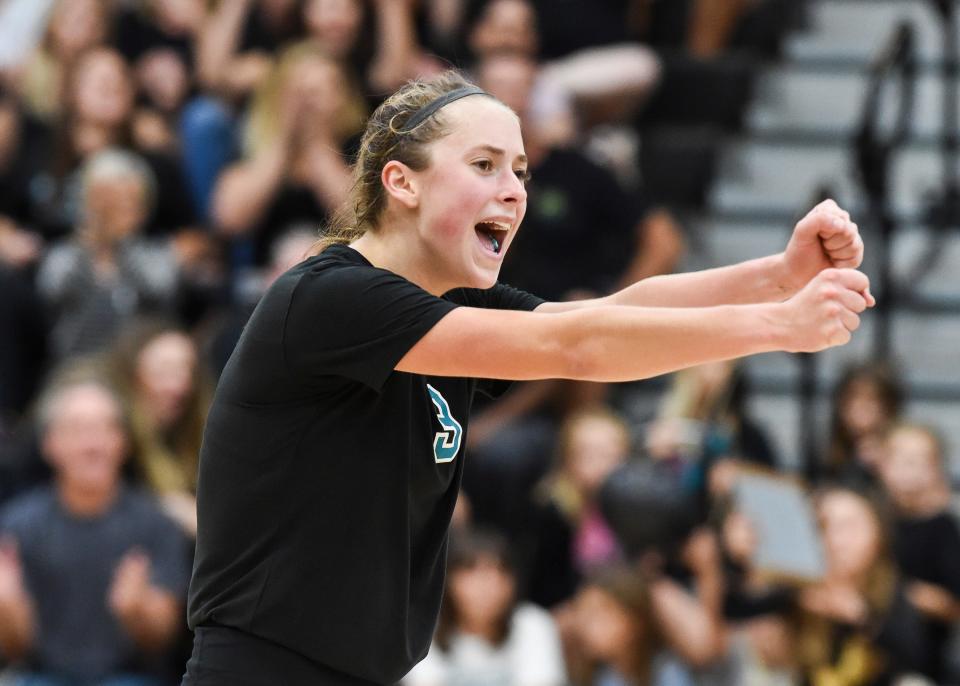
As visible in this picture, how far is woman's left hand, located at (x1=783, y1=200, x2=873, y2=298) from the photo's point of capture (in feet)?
10.1

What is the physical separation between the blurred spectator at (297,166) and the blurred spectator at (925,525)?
2.53m

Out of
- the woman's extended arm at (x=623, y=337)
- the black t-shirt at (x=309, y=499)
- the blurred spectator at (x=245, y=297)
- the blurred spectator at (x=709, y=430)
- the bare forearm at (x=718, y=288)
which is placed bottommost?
the blurred spectator at (x=709, y=430)

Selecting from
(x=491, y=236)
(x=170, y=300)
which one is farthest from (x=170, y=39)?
(x=491, y=236)

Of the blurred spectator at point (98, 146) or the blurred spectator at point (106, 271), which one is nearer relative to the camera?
the blurred spectator at point (106, 271)

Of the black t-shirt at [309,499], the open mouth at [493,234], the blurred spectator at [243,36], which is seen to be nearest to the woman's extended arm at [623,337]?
the black t-shirt at [309,499]

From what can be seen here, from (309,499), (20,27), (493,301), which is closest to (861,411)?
(493,301)

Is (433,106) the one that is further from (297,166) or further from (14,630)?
(297,166)

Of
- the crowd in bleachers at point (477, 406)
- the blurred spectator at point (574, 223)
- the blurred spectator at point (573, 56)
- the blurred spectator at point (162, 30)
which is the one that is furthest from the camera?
the blurred spectator at point (162, 30)

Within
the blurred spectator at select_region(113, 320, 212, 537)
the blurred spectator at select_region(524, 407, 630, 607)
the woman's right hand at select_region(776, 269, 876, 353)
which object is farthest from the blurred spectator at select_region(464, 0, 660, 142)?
the woman's right hand at select_region(776, 269, 876, 353)

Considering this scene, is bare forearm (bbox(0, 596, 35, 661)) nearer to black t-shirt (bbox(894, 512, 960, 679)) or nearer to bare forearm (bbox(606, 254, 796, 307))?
black t-shirt (bbox(894, 512, 960, 679))

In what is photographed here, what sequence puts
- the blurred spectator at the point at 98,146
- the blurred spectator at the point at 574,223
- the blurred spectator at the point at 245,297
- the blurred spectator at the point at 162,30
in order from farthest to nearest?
the blurred spectator at the point at 162,30 < the blurred spectator at the point at 98,146 < the blurred spectator at the point at 574,223 < the blurred spectator at the point at 245,297

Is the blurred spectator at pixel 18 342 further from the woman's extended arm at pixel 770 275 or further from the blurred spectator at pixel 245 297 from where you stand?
the woman's extended arm at pixel 770 275

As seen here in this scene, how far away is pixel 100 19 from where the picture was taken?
8.62 metres

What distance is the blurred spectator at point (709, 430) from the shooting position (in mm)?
6820
